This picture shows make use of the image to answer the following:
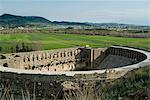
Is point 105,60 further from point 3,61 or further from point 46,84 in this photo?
point 46,84

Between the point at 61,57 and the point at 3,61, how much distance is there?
812 centimetres

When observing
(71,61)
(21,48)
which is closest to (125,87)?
(71,61)

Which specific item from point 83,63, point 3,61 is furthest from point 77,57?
point 3,61

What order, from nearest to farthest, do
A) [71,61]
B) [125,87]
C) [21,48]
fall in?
1. [125,87]
2. [71,61]
3. [21,48]

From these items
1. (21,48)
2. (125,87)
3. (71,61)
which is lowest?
(71,61)

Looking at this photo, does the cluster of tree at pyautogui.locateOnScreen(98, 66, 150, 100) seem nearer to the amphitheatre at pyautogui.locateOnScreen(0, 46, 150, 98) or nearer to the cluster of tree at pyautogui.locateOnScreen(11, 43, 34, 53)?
the amphitheatre at pyautogui.locateOnScreen(0, 46, 150, 98)

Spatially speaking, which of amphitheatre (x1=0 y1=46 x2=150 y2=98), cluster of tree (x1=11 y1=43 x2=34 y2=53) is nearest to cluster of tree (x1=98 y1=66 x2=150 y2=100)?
amphitheatre (x1=0 y1=46 x2=150 y2=98)

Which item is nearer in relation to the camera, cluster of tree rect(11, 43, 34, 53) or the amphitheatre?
the amphitheatre

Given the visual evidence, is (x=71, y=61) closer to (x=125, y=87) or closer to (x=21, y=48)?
(x=21, y=48)

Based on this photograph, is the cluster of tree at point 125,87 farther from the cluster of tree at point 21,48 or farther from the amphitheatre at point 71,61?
the cluster of tree at point 21,48

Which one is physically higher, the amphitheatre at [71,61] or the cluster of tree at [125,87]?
the cluster of tree at [125,87]

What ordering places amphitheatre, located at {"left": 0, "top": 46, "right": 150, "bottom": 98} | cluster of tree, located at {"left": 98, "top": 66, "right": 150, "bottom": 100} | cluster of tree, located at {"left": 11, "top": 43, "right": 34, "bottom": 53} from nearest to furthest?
cluster of tree, located at {"left": 98, "top": 66, "right": 150, "bottom": 100} < amphitheatre, located at {"left": 0, "top": 46, "right": 150, "bottom": 98} < cluster of tree, located at {"left": 11, "top": 43, "right": 34, "bottom": 53}

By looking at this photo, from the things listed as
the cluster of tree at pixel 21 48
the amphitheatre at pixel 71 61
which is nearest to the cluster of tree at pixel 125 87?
the amphitheatre at pixel 71 61

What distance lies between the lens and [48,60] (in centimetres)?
3416
